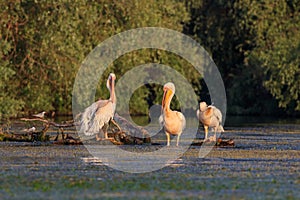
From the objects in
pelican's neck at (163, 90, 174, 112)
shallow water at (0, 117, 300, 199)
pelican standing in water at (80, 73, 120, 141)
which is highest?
pelican's neck at (163, 90, 174, 112)

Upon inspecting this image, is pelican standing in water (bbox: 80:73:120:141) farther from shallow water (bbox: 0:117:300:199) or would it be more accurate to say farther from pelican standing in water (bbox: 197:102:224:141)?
pelican standing in water (bbox: 197:102:224:141)

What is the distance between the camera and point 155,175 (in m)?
12.2

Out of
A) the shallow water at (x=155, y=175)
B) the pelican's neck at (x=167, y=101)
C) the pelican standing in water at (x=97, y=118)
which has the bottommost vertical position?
the shallow water at (x=155, y=175)

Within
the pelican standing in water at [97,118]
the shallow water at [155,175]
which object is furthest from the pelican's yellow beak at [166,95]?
the shallow water at [155,175]

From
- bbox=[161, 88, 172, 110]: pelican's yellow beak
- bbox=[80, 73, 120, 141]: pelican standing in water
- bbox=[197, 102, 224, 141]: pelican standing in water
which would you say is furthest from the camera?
bbox=[197, 102, 224, 141]: pelican standing in water

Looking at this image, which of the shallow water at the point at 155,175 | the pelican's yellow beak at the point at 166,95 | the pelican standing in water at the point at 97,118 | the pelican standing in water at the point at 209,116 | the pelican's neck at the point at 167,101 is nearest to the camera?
the shallow water at the point at 155,175

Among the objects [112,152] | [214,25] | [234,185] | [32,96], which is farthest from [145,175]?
[214,25]

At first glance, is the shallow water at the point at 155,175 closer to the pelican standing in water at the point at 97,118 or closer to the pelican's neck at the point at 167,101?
Answer: the pelican's neck at the point at 167,101

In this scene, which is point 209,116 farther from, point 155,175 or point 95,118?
point 155,175

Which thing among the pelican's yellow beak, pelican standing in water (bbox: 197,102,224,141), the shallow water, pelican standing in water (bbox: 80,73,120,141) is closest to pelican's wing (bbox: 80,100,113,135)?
pelican standing in water (bbox: 80,73,120,141)

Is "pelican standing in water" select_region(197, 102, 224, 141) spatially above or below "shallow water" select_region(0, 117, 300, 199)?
above

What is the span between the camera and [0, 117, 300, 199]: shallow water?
1038cm

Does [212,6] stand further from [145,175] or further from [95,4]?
[145,175]

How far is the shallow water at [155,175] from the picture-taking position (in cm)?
1038
